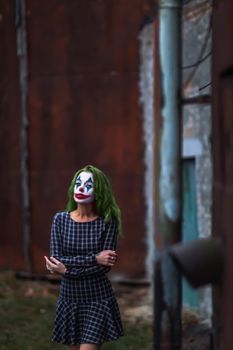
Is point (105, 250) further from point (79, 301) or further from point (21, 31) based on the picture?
point (21, 31)

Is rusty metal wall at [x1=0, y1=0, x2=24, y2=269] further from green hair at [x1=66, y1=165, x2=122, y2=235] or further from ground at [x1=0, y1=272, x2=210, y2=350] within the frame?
green hair at [x1=66, y1=165, x2=122, y2=235]

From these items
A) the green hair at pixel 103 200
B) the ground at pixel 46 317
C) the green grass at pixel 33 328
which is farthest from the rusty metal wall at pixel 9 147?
the green hair at pixel 103 200

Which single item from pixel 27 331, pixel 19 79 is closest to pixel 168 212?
pixel 27 331

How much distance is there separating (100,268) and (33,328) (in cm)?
280

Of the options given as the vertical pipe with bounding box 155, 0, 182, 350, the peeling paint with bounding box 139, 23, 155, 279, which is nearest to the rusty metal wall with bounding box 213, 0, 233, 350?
the vertical pipe with bounding box 155, 0, 182, 350

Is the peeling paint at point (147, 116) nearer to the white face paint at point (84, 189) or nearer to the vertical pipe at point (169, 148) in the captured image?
the white face paint at point (84, 189)

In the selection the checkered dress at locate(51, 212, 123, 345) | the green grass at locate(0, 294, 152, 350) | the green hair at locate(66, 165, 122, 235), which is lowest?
the green grass at locate(0, 294, 152, 350)

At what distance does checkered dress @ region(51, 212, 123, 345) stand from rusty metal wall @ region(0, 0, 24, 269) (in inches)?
199

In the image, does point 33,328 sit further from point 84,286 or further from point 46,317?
point 84,286

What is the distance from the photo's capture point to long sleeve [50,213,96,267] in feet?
15.3

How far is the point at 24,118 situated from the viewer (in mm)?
9711

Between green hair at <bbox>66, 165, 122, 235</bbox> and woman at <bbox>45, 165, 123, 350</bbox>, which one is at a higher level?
green hair at <bbox>66, 165, 122, 235</bbox>

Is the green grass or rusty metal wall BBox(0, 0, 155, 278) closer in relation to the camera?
the green grass

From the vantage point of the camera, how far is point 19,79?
381 inches
